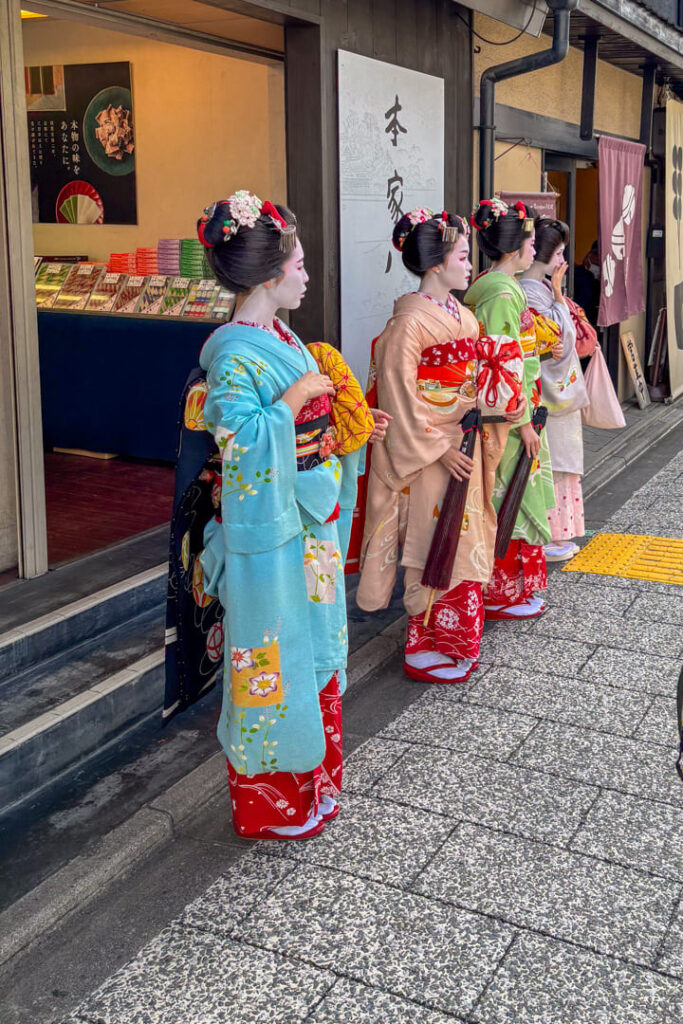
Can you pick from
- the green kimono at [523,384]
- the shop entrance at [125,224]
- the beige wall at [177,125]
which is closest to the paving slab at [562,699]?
the green kimono at [523,384]

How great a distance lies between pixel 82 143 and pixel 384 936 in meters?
7.44

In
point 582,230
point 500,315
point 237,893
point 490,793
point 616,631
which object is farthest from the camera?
point 582,230

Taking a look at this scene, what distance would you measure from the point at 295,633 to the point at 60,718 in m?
1.14

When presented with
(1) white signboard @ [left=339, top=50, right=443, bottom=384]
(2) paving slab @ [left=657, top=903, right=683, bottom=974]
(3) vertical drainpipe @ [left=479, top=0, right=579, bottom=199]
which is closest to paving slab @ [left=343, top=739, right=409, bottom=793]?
(2) paving slab @ [left=657, top=903, right=683, bottom=974]

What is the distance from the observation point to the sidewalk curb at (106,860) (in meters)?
3.28

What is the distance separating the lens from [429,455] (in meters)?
4.91

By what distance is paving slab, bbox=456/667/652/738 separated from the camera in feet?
15.3

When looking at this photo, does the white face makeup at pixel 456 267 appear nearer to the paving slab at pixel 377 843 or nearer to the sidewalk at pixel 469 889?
the sidewalk at pixel 469 889

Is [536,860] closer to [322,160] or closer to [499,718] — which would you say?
[499,718]

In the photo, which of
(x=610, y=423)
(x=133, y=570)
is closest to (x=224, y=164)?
(x=610, y=423)

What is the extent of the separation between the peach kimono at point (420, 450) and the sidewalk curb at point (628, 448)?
385 cm

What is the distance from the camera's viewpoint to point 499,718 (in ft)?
15.4

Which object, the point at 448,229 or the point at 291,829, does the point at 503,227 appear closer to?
the point at 448,229

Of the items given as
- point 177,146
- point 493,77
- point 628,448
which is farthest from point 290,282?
point 628,448
